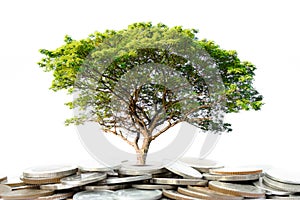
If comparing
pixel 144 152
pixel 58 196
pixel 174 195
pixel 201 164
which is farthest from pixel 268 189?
pixel 58 196

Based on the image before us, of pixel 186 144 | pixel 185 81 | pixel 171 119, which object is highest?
pixel 185 81

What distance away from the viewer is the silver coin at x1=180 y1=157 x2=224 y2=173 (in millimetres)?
5051

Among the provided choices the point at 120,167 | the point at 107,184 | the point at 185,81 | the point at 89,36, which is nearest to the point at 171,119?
the point at 185,81

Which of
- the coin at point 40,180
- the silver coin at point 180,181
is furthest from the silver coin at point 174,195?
the coin at point 40,180

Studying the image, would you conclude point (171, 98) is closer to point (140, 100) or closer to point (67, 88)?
point (140, 100)

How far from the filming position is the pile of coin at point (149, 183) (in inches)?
168

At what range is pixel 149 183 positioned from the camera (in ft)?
15.6

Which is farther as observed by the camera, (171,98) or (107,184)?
(171,98)

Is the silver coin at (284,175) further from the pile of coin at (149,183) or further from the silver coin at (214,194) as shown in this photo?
the silver coin at (214,194)

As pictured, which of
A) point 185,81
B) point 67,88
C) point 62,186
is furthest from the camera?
point 67,88

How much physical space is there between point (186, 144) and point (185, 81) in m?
1.04

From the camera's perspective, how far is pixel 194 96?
16.4 feet

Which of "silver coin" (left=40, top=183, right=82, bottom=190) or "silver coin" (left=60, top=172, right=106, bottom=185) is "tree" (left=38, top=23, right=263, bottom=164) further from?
"silver coin" (left=40, top=183, right=82, bottom=190)

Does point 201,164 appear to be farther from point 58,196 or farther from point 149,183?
point 58,196
